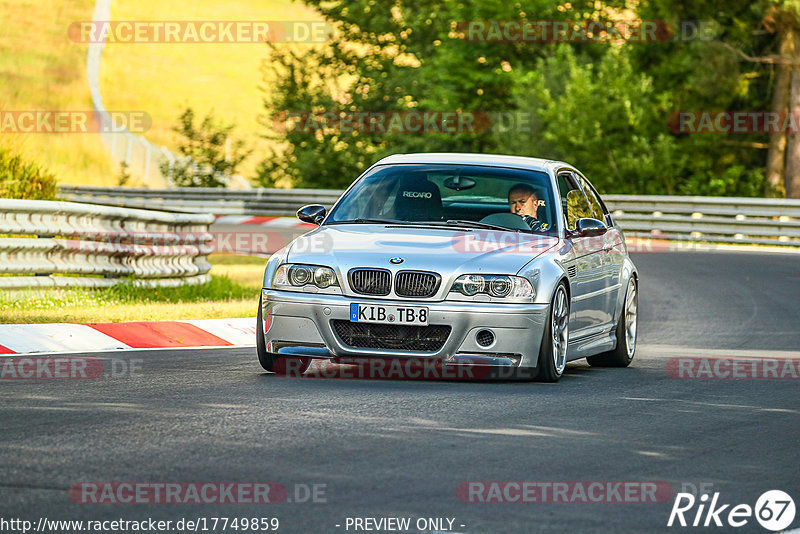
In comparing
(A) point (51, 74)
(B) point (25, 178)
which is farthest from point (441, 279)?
(A) point (51, 74)

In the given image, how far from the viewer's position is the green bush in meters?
19.2

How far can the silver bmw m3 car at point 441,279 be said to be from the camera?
973cm

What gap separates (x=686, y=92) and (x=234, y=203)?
12459 millimetres

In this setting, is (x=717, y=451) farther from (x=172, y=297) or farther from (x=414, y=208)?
(x=172, y=297)

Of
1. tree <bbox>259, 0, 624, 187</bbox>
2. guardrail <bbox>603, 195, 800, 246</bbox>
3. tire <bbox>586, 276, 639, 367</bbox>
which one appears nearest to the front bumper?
tire <bbox>586, 276, 639, 367</bbox>

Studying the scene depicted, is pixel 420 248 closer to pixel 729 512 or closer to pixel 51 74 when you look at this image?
pixel 729 512

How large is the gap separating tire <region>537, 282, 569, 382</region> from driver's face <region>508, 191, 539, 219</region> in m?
0.89

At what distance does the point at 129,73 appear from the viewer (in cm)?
9100

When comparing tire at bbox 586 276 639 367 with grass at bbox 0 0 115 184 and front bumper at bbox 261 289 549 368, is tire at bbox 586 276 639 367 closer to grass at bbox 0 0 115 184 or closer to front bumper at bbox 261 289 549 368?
front bumper at bbox 261 289 549 368

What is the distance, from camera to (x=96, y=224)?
50.6ft

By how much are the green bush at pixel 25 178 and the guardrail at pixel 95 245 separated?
2.56 m

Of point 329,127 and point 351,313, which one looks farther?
point 329,127

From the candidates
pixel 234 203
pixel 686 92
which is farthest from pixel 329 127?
pixel 686 92

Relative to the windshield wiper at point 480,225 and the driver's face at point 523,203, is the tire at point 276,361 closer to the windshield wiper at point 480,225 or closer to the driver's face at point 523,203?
the windshield wiper at point 480,225
